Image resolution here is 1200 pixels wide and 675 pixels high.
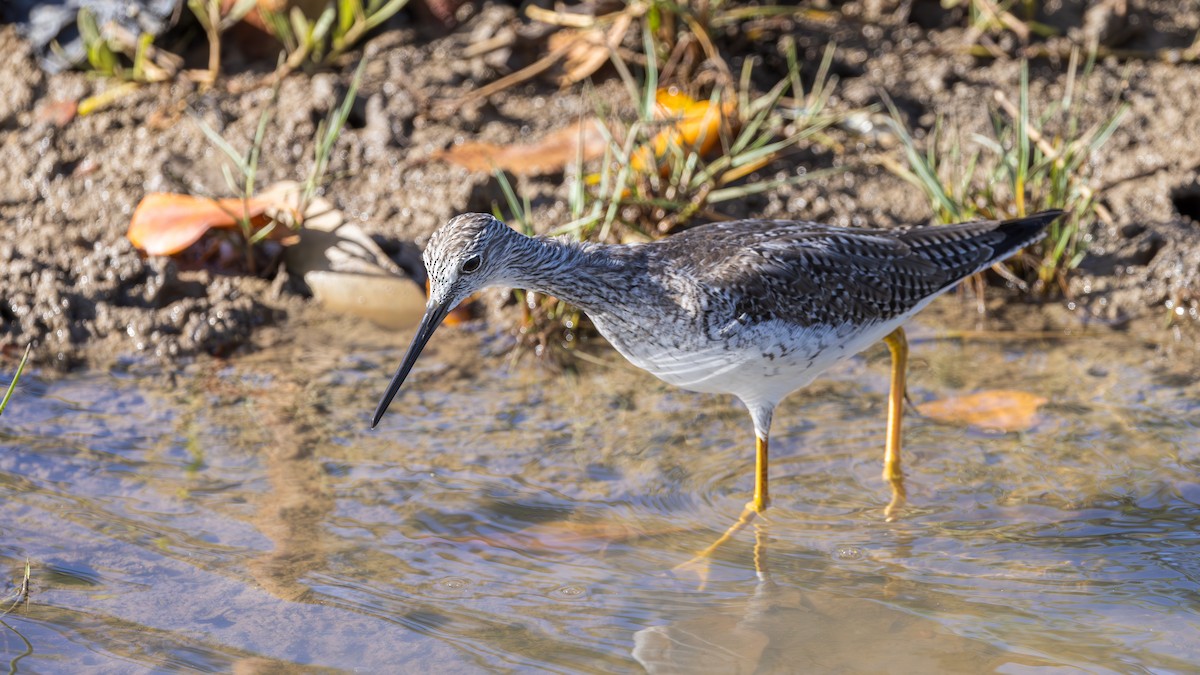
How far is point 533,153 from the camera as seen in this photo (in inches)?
294

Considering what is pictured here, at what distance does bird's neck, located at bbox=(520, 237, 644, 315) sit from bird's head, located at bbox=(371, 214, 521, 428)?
200mm

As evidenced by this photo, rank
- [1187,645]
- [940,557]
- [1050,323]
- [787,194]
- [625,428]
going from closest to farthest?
[1187,645], [940,557], [625,428], [1050,323], [787,194]

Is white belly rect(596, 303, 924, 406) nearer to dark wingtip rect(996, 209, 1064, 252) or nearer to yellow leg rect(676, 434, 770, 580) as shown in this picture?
yellow leg rect(676, 434, 770, 580)

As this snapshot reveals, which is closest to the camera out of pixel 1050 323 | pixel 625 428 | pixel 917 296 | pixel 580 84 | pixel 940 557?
pixel 940 557

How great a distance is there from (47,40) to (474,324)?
338 centimetres

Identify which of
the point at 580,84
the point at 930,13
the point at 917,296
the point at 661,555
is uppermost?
the point at 930,13

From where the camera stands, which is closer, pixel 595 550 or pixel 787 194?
pixel 595 550

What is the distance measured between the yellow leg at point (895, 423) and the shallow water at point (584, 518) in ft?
0.22

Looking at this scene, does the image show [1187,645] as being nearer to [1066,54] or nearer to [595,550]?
[595,550]

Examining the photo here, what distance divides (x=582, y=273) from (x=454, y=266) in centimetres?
57

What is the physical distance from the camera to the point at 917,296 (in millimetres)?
5500

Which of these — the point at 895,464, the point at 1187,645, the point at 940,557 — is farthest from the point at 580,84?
the point at 1187,645

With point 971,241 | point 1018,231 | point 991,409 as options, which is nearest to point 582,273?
point 971,241

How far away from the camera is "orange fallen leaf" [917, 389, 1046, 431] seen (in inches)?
232
